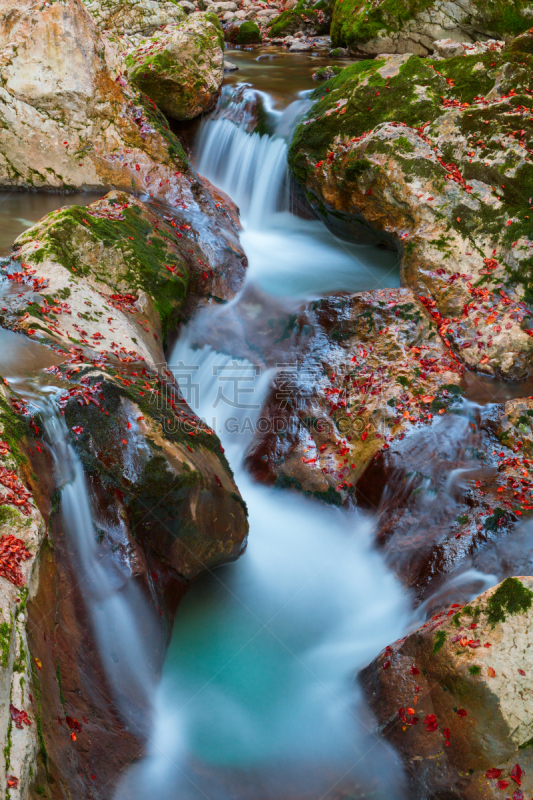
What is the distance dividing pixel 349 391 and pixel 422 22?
9.97m

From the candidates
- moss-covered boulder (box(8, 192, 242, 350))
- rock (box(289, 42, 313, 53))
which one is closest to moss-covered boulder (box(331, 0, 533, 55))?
rock (box(289, 42, 313, 53))

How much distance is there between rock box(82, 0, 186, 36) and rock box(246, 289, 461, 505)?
9.72 metres

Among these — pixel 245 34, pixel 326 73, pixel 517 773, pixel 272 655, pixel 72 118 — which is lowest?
pixel 272 655

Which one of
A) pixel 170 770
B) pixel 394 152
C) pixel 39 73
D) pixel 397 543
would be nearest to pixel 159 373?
pixel 397 543

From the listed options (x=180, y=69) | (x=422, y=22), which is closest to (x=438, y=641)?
(x=180, y=69)

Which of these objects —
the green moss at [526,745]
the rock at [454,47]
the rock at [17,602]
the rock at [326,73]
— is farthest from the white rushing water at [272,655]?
the rock at [326,73]

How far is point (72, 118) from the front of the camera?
7.99 meters

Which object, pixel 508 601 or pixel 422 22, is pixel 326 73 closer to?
pixel 422 22

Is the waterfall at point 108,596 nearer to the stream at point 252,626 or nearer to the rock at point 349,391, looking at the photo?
the stream at point 252,626

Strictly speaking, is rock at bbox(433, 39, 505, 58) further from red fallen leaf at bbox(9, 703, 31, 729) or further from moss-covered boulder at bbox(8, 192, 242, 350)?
red fallen leaf at bbox(9, 703, 31, 729)

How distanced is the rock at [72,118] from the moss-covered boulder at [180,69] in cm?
142

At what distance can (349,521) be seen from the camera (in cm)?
546

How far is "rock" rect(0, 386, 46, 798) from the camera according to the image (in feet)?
7.30

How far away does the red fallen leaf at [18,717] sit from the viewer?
228cm
